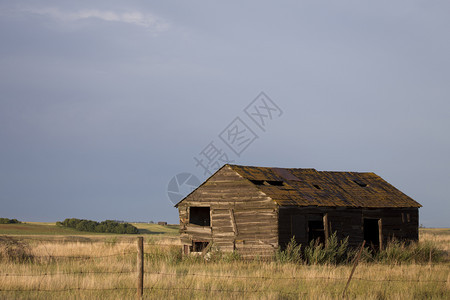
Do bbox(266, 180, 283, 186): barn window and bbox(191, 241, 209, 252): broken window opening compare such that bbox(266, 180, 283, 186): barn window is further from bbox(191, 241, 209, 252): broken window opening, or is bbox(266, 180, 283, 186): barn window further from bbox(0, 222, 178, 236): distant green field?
bbox(0, 222, 178, 236): distant green field

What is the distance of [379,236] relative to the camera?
2797 centimetres

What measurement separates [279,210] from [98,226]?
5447cm

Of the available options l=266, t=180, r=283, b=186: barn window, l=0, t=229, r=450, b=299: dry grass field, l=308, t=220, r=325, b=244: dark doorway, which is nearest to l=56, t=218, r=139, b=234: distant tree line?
l=308, t=220, r=325, b=244: dark doorway

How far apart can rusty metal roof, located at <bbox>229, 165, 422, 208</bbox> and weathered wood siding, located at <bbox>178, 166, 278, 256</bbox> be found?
494 millimetres

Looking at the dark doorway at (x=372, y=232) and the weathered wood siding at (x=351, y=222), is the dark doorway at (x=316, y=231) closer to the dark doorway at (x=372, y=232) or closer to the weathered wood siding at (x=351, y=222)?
the weathered wood siding at (x=351, y=222)

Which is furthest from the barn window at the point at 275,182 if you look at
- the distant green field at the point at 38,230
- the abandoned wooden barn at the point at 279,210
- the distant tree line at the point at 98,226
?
the distant tree line at the point at 98,226

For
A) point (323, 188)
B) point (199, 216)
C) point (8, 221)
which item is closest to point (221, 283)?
point (323, 188)

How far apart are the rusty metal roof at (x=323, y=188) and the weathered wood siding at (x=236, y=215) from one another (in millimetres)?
494

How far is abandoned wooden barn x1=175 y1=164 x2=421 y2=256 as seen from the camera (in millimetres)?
23844

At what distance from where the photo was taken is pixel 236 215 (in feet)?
80.9

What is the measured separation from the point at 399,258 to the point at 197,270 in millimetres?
10881

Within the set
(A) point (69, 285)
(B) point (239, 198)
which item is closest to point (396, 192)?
(B) point (239, 198)

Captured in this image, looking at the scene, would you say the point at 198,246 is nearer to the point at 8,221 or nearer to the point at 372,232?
the point at 372,232

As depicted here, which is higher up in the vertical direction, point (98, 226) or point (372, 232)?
point (372, 232)
